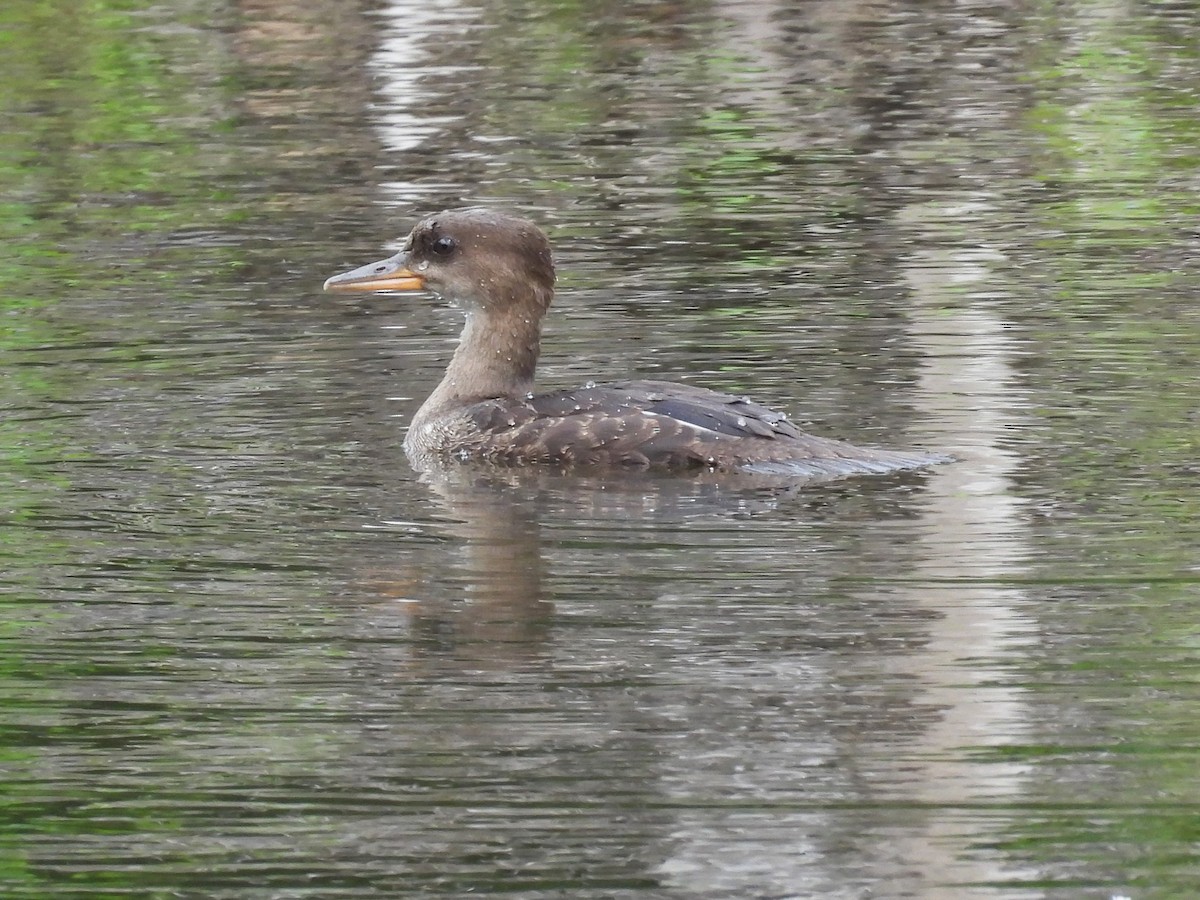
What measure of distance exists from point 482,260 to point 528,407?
877 mm

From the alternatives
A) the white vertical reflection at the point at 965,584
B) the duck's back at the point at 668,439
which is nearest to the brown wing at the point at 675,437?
the duck's back at the point at 668,439

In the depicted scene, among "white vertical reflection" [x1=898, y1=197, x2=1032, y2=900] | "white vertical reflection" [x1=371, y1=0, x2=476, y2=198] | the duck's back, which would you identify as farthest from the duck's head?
"white vertical reflection" [x1=371, y1=0, x2=476, y2=198]

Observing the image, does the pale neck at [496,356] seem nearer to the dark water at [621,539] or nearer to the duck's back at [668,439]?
the dark water at [621,539]

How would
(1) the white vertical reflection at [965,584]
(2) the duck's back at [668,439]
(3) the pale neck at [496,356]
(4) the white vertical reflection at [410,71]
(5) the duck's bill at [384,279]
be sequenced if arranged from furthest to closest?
1. (4) the white vertical reflection at [410,71]
2. (5) the duck's bill at [384,279]
3. (3) the pale neck at [496,356]
4. (2) the duck's back at [668,439]
5. (1) the white vertical reflection at [965,584]

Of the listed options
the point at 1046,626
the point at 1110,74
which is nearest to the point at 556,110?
the point at 1110,74

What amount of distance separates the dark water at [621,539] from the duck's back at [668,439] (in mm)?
162

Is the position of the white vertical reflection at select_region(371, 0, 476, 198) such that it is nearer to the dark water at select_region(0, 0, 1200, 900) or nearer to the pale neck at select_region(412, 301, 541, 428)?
the dark water at select_region(0, 0, 1200, 900)

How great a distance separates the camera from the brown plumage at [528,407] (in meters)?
8.99

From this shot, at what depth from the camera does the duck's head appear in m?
10.1

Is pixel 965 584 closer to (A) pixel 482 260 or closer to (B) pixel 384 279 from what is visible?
(A) pixel 482 260

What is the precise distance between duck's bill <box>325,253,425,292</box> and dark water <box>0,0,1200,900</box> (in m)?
0.50

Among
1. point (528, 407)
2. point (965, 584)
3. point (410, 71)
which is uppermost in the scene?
point (965, 584)

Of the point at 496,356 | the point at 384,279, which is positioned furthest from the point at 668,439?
the point at 384,279

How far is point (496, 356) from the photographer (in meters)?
10.1
